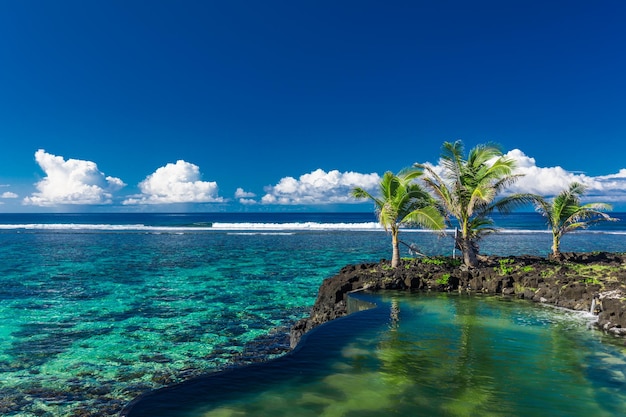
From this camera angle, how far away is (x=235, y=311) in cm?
1566

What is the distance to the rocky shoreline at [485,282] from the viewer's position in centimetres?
1097

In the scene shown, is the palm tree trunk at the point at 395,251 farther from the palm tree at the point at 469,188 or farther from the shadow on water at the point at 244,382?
the shadow on water at the point at 244,382

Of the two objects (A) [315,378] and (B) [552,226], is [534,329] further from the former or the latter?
(B) [552,226]

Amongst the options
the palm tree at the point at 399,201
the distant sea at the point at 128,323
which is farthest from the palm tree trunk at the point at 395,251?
the distant sea at the point at 128,323

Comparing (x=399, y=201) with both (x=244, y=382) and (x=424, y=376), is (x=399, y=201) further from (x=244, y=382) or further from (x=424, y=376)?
(x=244, y=382)

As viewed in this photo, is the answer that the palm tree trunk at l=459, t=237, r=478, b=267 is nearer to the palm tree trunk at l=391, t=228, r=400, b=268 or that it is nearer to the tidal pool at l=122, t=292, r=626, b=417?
the palm tree trunk at l=391, t=228, r=400, b=268

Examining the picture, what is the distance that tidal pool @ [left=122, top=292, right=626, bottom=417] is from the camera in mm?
5062

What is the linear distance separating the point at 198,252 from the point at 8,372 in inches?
1068

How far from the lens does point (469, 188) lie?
15242 millimetres

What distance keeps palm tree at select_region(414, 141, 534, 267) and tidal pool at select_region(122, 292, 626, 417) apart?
609cm

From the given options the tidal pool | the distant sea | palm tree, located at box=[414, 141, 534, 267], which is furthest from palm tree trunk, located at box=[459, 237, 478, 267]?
the distant sea

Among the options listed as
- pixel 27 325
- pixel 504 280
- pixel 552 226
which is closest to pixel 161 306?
pixel 27 325

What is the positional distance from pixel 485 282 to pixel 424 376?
802 cm

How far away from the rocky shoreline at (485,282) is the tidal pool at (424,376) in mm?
1871
